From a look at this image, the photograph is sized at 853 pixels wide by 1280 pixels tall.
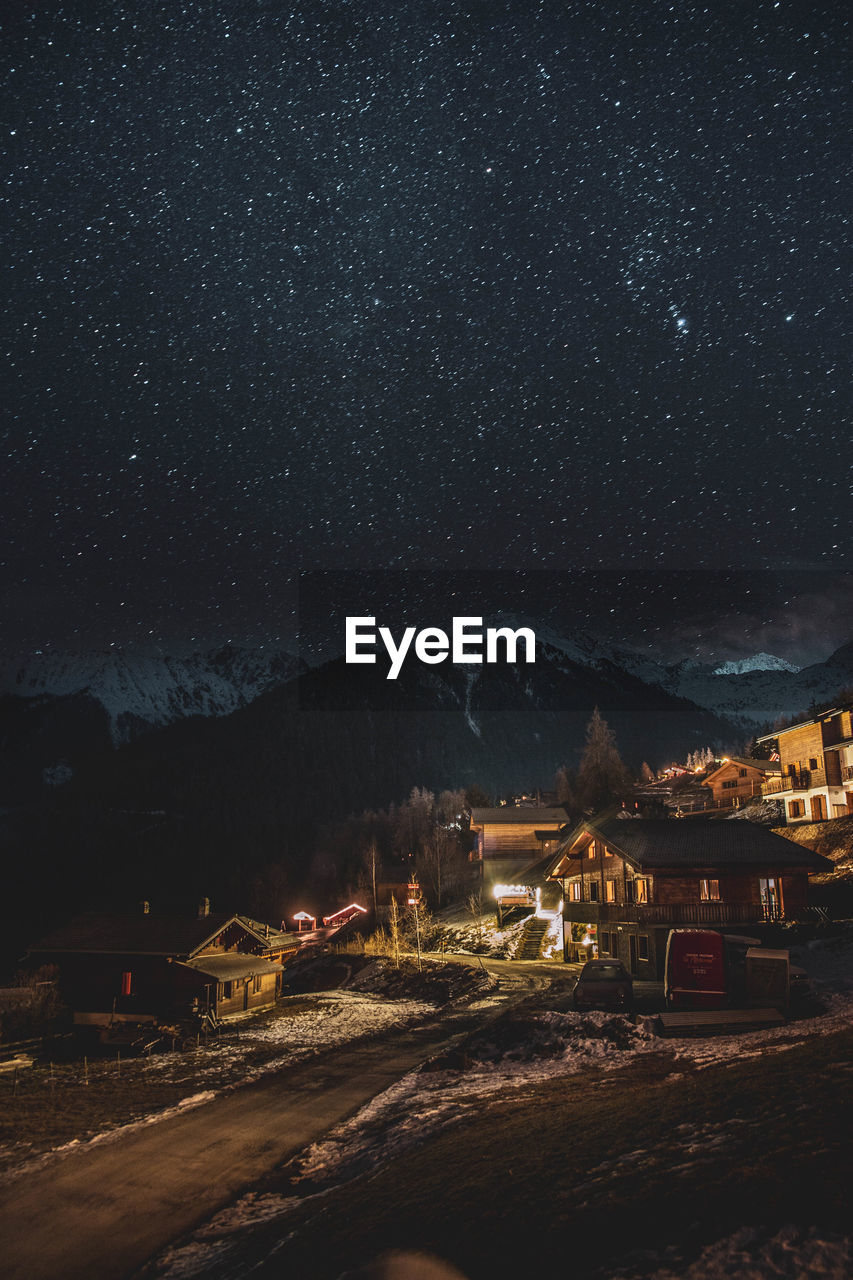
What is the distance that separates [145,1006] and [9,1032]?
950cm

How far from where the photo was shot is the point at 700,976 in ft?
95.1

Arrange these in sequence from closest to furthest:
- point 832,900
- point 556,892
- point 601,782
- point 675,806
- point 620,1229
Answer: point 620,1229 < point 832,900 < point 556,892 < point 675,806 < point 601,782

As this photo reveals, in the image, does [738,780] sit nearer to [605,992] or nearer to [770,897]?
[770,897]

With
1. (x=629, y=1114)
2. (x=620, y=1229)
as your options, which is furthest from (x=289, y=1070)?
(x=620, y=1229)

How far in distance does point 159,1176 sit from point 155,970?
128 ft

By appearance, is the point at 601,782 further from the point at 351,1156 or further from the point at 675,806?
the point at 351,1156

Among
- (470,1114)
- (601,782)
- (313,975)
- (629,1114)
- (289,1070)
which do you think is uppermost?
(601,782)

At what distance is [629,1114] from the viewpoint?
1421 centimetres

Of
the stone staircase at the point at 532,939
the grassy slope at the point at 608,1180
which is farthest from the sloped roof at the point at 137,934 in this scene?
the grassy slope at the point at 608,1180

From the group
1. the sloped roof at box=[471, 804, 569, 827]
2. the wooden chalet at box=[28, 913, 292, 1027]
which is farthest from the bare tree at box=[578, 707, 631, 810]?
the wooden chalet at box=[28, 913, 292, 1027]

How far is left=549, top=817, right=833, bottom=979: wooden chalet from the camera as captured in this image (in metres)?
41.9

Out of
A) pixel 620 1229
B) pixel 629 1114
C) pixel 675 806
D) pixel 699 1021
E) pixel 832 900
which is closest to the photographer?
pixel 620 1229

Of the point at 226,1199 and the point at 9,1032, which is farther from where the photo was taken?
the point at 9,1032

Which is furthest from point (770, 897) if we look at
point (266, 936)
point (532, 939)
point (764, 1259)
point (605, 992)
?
point (764, 1259)
